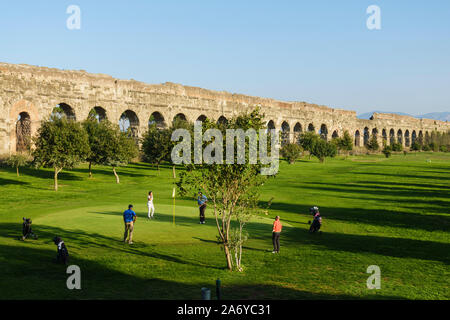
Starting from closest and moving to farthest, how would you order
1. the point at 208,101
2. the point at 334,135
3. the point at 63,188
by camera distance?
the point at 63,188 → the point at 208,101 → the point at 334,135

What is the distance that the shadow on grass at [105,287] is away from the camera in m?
12.0

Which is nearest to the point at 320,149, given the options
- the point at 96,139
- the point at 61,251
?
the point at 96,139

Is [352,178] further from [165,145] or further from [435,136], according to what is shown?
[435,136]

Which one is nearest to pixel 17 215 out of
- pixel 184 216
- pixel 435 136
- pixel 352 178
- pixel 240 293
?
pixel 184 216

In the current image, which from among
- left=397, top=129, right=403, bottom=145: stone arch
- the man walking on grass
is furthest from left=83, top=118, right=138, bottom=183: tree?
left=397, top=129, right=403, bottom=145: stone arch

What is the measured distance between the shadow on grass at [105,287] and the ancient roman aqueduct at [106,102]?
18.3 m

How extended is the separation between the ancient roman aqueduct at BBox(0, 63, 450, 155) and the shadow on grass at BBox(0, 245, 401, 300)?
719 inches

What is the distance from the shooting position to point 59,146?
35.6 metres

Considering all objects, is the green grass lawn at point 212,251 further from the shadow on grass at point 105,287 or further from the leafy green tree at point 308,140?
the leafy green tree at point 308,140

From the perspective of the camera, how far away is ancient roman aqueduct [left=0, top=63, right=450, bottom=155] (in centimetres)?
4547

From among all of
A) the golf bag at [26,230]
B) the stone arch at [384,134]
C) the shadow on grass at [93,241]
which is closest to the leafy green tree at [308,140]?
the shadow on grass at [93,241]

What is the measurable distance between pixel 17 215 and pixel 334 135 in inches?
3662

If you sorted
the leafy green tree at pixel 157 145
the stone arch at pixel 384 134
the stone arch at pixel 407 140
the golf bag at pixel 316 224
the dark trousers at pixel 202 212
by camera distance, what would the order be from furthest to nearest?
the stone arch at pixel 407 140 → the stone arch at pixel 384 134 → the leafy green tree at pixel 157 145 → the dark trousers at pixel 202 212 → the golf bag at pixel 316 224

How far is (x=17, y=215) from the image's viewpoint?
2409 cm
